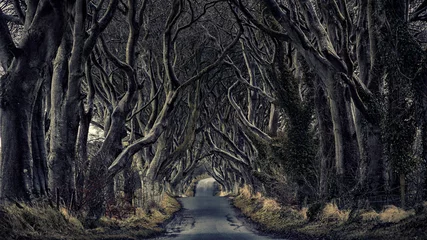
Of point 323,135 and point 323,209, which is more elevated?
point 323,135

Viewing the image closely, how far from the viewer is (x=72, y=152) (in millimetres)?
11523

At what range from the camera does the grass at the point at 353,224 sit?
9195 mm

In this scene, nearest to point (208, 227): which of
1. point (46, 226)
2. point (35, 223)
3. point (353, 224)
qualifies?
point (353, 224)

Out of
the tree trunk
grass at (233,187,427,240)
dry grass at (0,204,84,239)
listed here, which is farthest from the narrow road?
the tree trunk

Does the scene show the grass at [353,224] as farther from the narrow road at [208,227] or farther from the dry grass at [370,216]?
the narrow road at [208,227]

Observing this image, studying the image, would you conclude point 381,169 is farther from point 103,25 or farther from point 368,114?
point 103,25

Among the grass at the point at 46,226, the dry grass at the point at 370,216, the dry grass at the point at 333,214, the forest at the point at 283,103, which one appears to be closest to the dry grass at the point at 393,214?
the dry grass at the point at 370,216

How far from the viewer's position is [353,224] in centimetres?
1167

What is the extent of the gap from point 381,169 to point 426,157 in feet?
6.78

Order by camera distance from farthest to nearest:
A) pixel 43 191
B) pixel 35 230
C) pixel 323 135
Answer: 1. pixel 323 135
2. pixel 43 191
3. pixel 35 230

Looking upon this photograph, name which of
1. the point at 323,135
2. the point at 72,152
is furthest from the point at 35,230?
the point at 323,135

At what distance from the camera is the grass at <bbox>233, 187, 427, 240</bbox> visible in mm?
9195

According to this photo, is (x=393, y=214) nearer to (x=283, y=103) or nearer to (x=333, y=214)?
(x=333, y=214)

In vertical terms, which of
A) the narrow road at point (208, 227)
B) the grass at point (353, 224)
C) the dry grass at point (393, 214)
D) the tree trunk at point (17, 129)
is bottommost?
the narrow road at point (208, 227)
